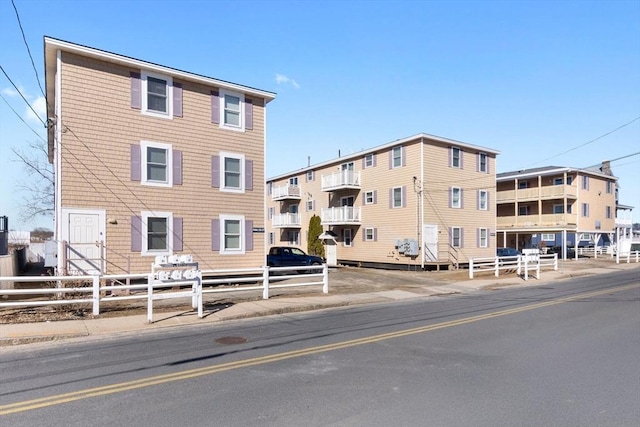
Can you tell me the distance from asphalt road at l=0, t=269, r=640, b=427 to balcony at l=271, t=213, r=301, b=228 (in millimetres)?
30507

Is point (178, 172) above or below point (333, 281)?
above

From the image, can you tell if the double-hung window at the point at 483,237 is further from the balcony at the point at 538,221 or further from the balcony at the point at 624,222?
the balcony at the point at 624,222

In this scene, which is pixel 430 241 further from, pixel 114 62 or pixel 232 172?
pixel 114 62

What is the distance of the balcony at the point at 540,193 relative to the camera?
133 feet

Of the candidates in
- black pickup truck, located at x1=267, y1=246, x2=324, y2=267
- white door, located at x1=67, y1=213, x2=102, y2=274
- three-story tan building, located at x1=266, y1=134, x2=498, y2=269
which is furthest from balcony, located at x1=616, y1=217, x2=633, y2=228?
white door, located at x1=67, y1=213, x2=102, y2=274

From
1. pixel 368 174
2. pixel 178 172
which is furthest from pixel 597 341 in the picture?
pixel 368 174

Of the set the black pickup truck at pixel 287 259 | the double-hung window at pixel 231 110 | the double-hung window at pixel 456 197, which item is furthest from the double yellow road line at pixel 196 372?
the double-hung window at pixel 456 197

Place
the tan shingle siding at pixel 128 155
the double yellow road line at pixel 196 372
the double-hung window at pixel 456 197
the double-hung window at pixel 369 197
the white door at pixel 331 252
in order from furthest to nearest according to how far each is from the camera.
→ the white door at pixel 331 252
the double-hung window at pixel 369 197
the double-hung window at pixel 456 197
the tan shingle siding at pixel 128 155
the double yellow road line at pixel 196 372

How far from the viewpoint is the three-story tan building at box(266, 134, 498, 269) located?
2844cm

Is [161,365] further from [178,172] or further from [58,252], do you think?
[178,172]

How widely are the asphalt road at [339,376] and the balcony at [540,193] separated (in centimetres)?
3417

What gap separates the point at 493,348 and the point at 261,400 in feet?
14.7

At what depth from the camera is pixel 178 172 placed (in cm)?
1823

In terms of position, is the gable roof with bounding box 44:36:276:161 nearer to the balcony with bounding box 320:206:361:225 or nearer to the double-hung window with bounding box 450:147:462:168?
the balcony with bounding box 320:206:361:225
